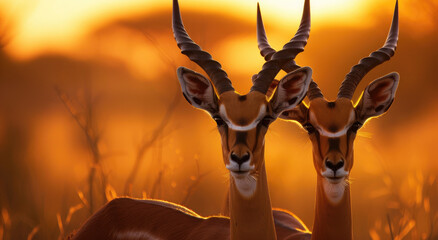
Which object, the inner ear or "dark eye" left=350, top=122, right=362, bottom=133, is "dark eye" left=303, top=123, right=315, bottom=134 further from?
"dark eye" left=350, top=122, right=362, bottom=133

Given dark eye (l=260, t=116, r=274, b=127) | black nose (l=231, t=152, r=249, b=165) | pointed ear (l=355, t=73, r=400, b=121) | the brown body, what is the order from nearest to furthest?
black nose (l=231, t=152, r=249, b=165) < dark eye (l=260, t=116, r=274, b=127) < pointed ear (l=355, t=73, r=400, b=121) < the brown body

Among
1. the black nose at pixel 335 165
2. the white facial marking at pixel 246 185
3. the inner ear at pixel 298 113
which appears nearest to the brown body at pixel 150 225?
the white facial marking at pixel 246 185

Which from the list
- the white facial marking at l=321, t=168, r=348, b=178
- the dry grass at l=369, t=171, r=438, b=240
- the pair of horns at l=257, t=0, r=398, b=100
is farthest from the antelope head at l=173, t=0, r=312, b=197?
the dry grass at l=369, t=171, r=438, b=240

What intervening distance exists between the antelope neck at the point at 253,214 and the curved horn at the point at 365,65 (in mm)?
1215

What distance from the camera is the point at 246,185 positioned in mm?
8016

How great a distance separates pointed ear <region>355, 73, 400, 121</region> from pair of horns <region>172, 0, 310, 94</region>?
2.58ft

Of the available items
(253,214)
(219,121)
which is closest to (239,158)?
(219,121)

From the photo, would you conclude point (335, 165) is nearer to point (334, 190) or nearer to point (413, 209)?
point (334, 190)

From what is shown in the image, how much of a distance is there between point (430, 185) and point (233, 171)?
19.4ft

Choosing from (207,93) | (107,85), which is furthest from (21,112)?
(207,93)

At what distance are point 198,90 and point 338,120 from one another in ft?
4.38

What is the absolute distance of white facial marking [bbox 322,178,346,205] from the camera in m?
8.25

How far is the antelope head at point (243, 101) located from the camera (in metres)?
7.74

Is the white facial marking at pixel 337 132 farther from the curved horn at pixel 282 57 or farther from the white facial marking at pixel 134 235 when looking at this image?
the white facial marking at pixel 134 235
